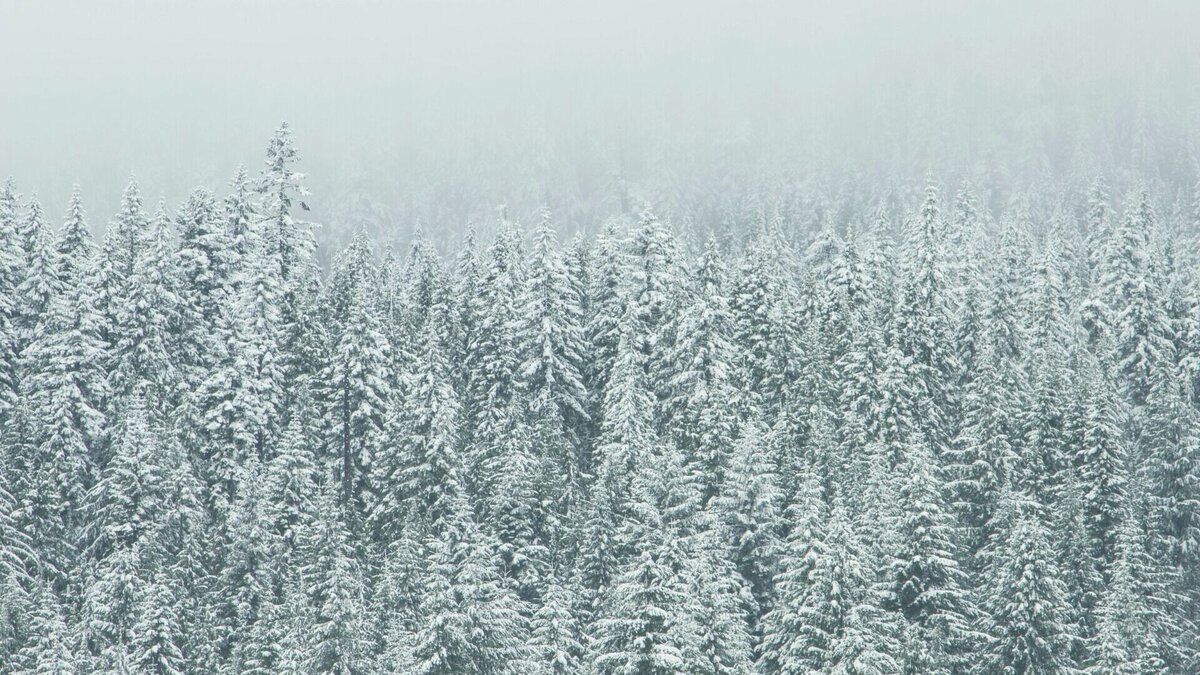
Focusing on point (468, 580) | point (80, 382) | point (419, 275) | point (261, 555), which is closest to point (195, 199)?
point (80, 382)

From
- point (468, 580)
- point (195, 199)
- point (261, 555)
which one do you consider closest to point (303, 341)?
point (195, 199)

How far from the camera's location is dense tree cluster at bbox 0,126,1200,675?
3312 cm

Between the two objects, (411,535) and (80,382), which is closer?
(411,535)

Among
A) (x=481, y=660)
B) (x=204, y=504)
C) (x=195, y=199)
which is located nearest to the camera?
(x=481, y=660)

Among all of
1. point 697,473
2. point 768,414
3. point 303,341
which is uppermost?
point 303,341

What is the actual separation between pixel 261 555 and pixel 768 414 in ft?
73.0

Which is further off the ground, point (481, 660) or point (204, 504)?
point (204, 504)

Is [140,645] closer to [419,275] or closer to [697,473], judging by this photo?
[697,473]

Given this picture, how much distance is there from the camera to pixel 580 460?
5031 centimetres

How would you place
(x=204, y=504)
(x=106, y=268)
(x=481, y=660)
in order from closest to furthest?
(x=481, y=660) → (x=204, y=504) → (x=106, y=268)

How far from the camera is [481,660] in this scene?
1170 inches

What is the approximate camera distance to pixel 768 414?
49500 millimetres

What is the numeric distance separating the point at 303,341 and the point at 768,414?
831 inches

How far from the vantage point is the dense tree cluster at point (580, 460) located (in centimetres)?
3312
